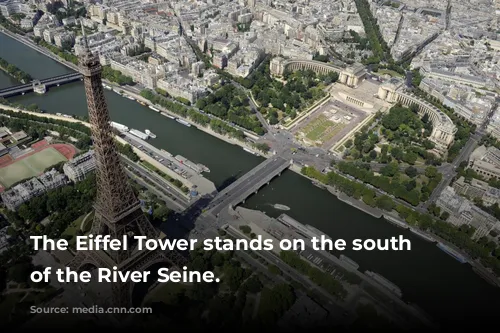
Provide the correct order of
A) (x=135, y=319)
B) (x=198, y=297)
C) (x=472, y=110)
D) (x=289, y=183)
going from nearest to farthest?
(x=135, y=319) → (x=198, y=297) → (x=289, y=183) → (x=472, y=110)

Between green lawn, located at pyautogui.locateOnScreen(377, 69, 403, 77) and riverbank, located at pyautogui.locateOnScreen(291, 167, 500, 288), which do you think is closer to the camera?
riverbank, located at pyautogui.locateOnScreen(291, 167, 500, 288)

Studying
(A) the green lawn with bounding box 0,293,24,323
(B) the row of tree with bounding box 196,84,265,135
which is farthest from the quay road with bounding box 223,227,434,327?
(B) the row of tree with bounding box 196,84,265,135

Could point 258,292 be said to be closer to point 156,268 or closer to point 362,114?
point 156,268

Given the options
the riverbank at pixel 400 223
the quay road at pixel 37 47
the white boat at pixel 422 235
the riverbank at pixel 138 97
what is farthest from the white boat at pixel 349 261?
the quay road at pixel 37 47

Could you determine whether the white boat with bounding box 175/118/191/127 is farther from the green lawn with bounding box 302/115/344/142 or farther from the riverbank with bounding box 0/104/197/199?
the green lawn with bounding box 302/115/344/142

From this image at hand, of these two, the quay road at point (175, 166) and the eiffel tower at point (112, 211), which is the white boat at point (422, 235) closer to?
the quay road at point (175, 166)

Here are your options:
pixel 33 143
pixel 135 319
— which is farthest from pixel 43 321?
pixel 33 143
